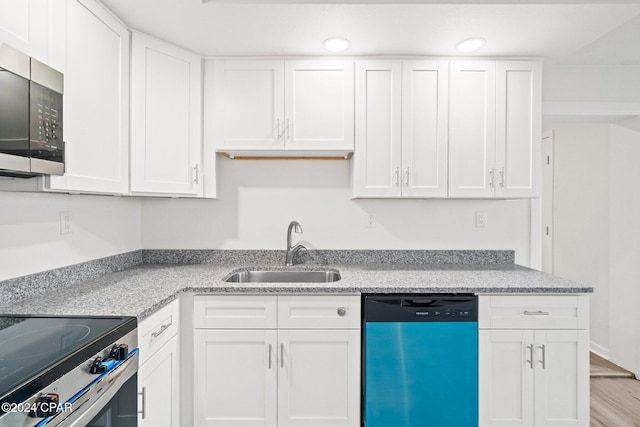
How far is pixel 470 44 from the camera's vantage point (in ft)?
6.39

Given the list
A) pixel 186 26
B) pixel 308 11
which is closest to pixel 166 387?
pixel 186 26

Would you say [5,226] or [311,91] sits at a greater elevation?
[311,91]

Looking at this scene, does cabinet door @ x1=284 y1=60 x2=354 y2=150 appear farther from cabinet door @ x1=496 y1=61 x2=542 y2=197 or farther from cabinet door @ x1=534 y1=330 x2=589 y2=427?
cabinet door @ x1=534 y1=330 x2=589 y2=427

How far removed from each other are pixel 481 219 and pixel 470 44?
1.15 metres

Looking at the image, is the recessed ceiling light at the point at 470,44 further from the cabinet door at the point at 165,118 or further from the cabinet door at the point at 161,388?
the cabinet door at the point at 161,388

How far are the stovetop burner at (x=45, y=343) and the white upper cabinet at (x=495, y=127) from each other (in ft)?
6.22

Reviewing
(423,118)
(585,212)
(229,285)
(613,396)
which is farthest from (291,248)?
(585,212)

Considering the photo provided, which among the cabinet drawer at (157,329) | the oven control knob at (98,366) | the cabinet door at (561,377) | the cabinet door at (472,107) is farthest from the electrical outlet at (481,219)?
the oven control knob at (98,366)

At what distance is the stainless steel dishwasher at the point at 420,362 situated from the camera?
67.7 inches

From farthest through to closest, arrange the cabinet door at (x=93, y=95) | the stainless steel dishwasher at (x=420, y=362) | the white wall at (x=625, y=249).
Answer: the white wall at (x=625, y=249) < the stainless steel dishwasher at (x=420, y=362) < the cabinet door at (x=93, y=95)

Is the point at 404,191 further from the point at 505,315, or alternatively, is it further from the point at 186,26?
the point at 186,26

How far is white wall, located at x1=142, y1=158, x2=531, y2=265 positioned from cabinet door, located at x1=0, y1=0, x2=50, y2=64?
1252 mm

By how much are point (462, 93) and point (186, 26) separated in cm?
161

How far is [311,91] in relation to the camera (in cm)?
210
